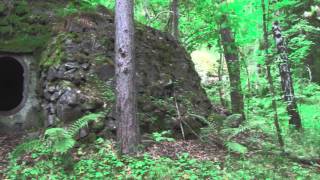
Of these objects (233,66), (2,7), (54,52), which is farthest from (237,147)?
(2,7)

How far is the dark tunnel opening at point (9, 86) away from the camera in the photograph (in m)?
11.6

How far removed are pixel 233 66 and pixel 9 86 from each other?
6.68 metres

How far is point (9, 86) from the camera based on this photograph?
12.3m

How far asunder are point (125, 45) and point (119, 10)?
2.19ft

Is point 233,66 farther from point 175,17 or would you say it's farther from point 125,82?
point 125,82

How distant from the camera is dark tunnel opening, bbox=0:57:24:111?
11.6 metres

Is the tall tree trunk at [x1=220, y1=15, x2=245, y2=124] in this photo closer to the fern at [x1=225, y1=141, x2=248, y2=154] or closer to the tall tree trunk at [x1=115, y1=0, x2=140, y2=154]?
the fern at [x1=225, y1=141, x2=248, y2=154]

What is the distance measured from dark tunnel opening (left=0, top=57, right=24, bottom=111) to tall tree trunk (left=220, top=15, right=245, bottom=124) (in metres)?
6.04

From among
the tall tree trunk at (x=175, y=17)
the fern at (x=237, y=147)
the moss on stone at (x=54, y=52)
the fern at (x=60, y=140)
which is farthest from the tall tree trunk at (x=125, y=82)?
the tall tree trunk at (x=175, y=17)

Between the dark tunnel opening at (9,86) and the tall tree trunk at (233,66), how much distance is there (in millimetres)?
6042

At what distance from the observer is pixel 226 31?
12461 millimetres

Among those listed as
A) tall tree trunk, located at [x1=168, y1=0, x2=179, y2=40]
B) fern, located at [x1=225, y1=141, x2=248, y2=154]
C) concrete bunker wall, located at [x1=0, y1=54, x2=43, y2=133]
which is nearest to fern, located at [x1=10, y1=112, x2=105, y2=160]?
concrete bunker wall, located at [x1=0, y1=54, x2=43, y2=133]

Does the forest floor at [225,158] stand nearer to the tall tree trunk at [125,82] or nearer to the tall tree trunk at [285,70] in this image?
the tall tree trunk at [125,82]

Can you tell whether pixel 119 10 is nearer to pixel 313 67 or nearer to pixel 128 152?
pixel 128 152
